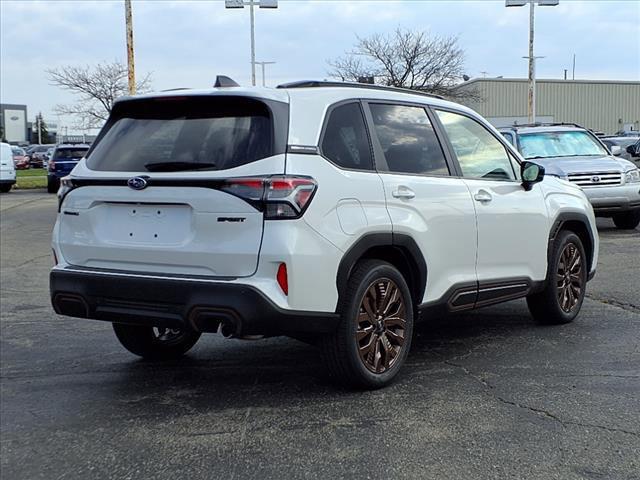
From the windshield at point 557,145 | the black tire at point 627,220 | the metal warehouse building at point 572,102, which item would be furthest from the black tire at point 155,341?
the metal warehouse building at point 572,102

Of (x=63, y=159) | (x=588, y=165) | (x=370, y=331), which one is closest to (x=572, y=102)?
(x=63, y=159)

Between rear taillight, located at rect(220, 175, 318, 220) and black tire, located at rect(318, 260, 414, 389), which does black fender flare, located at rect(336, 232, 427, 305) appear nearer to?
black tire, located at rect(318, 260, 414, 389)

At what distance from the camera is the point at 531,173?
5.78 meters

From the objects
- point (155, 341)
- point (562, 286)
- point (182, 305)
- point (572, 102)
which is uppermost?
point (572, 102)

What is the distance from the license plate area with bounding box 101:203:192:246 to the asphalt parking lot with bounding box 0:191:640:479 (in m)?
1.03

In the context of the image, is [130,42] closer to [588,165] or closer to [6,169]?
[6,169]

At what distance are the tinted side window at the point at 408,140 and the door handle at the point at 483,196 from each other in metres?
0.31

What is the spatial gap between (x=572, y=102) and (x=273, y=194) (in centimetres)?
5989

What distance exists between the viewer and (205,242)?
4.02 metres

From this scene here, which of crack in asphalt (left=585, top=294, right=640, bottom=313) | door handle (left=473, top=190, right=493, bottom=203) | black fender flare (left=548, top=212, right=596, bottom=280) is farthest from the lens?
crack in asphalt (left=585, top=294, right=640, bottom=313)

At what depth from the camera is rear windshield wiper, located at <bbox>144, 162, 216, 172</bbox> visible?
A: 4.13 metres

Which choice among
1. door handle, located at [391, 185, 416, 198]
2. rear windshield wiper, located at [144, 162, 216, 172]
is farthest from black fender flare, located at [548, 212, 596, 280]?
rear windshield wiper, located at [144, 162, 216, 172]

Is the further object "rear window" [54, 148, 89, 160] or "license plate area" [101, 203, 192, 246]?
"rear window" [54, 148, 89, 160]

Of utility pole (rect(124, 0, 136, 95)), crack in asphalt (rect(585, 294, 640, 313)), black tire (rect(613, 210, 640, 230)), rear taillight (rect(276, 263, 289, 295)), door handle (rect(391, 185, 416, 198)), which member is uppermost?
utility pole (rect(124, 0, 136, 95))
